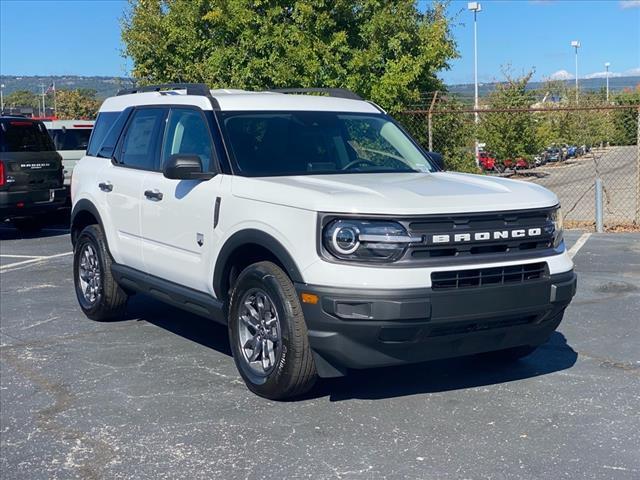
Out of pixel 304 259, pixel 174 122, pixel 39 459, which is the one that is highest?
pixel 174 122

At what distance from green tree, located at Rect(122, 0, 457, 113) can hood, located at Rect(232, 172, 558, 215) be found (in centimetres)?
961

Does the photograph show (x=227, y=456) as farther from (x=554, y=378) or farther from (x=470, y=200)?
(x=554, y=378)

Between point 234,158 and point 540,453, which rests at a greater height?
point 234,158

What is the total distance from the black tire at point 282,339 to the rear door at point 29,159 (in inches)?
366

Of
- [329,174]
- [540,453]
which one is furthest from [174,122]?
[540,453]

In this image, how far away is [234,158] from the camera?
5.69 meters

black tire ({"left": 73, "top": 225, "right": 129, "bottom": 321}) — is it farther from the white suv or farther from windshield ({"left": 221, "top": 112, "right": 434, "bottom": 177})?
windshield ({"left": 221, "top": 112, "right": 434, "bottom": 177})

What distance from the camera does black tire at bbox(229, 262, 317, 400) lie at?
488 centimetres

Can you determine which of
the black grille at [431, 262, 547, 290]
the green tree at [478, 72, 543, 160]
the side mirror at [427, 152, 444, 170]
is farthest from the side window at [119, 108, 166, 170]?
the green tree at [478, 72, 543, 160]

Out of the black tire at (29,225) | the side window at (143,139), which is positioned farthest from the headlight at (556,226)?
the black tire at (29,225)

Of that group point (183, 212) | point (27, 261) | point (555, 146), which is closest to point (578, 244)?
point (183, 212)

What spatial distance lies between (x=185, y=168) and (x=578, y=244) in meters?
7.67

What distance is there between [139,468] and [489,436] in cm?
190

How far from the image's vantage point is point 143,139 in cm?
692
